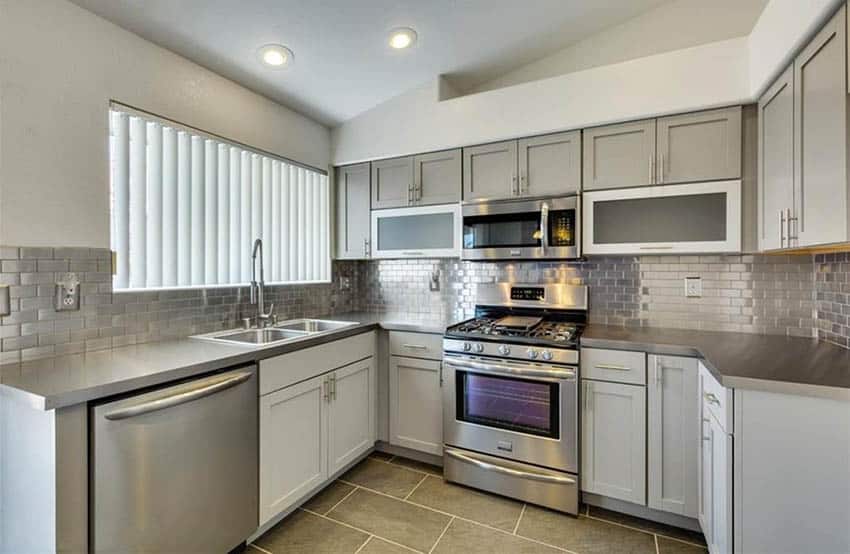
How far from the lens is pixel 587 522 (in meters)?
2.14

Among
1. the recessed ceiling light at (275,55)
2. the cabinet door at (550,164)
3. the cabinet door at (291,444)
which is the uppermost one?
the recessed ceiling light at (275,55)

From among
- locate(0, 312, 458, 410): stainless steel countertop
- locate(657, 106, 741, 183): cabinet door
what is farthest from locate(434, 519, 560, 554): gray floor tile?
locate(657, 106, 741, 183): cabinet door

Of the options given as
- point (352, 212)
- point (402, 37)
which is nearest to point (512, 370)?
point (352, 212)

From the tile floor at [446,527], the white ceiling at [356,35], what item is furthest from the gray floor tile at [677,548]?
the white ceiling at [356,35]

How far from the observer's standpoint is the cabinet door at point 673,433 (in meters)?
1.99

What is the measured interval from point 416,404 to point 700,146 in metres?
2.24

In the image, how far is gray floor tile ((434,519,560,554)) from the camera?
6.27 ft

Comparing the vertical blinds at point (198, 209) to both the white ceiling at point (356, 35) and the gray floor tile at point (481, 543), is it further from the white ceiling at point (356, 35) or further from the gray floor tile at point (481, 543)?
the gray floor tile at point (481, 543)

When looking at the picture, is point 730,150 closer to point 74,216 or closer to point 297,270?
point 297,270

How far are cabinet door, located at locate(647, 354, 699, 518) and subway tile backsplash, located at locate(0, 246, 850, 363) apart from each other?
0.62 m

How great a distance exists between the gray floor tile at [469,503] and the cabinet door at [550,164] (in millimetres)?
1849

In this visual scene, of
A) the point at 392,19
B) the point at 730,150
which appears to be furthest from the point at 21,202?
the point at 730,150

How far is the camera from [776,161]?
6.18 ft

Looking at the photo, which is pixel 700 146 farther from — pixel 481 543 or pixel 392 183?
pixel 481 543
